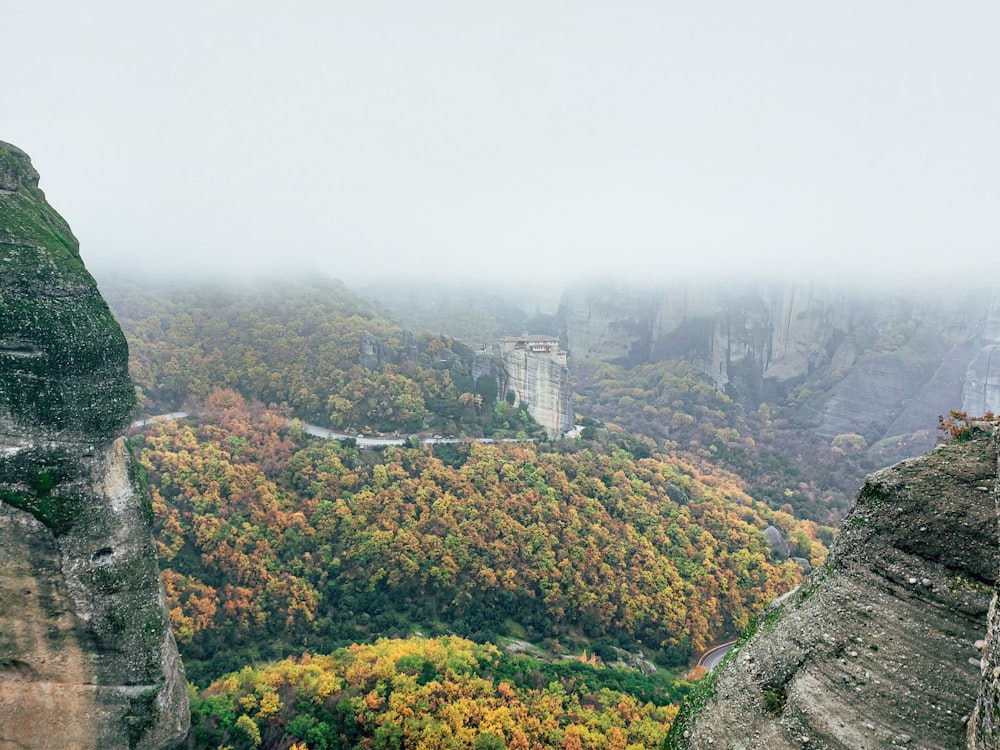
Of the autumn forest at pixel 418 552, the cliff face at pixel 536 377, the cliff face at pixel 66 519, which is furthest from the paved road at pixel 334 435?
the cliff face at pixel 66 519

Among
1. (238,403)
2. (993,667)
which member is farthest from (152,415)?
(993,667)

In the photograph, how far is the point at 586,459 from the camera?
4584cm

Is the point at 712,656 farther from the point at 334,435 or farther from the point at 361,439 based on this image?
the point at 334,435

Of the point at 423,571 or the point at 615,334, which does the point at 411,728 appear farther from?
the point at 615,334

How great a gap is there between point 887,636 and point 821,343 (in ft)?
358

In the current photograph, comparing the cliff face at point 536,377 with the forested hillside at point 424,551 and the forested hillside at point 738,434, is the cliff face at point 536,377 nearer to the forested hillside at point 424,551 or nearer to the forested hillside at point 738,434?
the forested hillside at point 424,551

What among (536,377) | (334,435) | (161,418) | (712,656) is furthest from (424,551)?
(161,418)

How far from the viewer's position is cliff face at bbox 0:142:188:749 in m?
13.6

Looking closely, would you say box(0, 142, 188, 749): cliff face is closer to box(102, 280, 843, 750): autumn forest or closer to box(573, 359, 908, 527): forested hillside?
box(102, 280, 843, 750): autumn forest

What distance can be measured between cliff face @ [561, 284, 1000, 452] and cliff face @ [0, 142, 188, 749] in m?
89.8

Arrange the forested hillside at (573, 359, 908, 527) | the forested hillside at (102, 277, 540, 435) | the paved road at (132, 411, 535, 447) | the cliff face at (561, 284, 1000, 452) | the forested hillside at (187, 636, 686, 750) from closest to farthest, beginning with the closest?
the forested hillside at (187, 636, 686, 750) < the paved road at (132, 411, 535, 447) < the forested hillside at (102, 277, 540, 435) < the forested hillside at (573, 359, 908, 527) < the cliff face at (561, 284, 1000, 452)

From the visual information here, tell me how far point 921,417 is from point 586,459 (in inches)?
2556

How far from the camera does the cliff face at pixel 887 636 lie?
710 centimetres

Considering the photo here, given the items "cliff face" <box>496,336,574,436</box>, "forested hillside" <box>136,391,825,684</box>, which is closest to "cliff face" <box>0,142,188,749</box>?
"forested hillside" <box>136,391,825,684</box>
